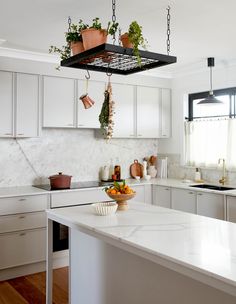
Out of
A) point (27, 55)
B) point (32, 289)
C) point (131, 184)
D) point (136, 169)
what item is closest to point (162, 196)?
point (131, 184)

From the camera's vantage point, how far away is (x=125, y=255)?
2.56 metres

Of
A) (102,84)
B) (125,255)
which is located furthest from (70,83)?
(125,255)

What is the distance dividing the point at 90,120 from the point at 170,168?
1.68 metres

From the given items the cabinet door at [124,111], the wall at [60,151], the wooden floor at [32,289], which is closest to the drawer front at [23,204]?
the wall at [60,151]

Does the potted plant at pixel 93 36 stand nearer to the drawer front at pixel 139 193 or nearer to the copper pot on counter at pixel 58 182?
the copper pot on counter at pixel 58 182

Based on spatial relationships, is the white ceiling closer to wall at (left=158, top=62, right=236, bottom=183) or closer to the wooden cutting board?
wall at (left=158, top=62, right=236, bottom=183)

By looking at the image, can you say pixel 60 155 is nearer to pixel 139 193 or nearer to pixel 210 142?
pixel 139 193

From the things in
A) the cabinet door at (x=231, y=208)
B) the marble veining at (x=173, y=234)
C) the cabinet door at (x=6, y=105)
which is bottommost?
the cabinet door at (x=231, y=208)

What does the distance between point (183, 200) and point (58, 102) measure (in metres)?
2.07

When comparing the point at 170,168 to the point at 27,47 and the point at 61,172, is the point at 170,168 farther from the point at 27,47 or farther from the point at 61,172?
the point at 27,47

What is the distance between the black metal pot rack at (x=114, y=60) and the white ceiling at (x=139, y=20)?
549 mm

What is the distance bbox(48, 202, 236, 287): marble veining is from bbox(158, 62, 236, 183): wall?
2413mm

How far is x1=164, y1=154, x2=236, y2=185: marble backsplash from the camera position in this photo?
4.89 meters

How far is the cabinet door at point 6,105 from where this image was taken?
4246 millimetres
